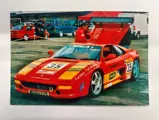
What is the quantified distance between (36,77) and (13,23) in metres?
0.42

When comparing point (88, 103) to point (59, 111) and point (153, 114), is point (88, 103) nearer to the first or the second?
point (59, 111)

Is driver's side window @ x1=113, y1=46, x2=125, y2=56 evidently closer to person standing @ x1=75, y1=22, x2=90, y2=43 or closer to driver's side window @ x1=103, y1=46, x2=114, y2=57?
driver's side window @ x1=103, y1=46, x2=114, y2=57

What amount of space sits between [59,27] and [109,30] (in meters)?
0.36

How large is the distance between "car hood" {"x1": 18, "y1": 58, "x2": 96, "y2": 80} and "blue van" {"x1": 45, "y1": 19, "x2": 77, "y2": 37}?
196 mm

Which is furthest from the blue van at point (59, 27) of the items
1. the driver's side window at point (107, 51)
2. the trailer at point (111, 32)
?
the driver's side window at point (107, 51)

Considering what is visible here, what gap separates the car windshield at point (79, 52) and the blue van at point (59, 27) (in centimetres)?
10

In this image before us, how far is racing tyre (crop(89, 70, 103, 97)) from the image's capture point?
202 cm

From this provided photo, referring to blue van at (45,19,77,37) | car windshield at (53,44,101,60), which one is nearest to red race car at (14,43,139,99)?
car windshield at (53,44,101,60)

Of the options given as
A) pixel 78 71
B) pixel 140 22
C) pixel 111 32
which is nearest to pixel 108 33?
pixel 111 32

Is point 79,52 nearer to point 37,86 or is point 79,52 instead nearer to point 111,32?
point 111,32

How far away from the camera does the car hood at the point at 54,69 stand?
2.00 m

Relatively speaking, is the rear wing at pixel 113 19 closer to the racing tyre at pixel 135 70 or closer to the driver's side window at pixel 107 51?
the driver's side window at pixel 107 51
